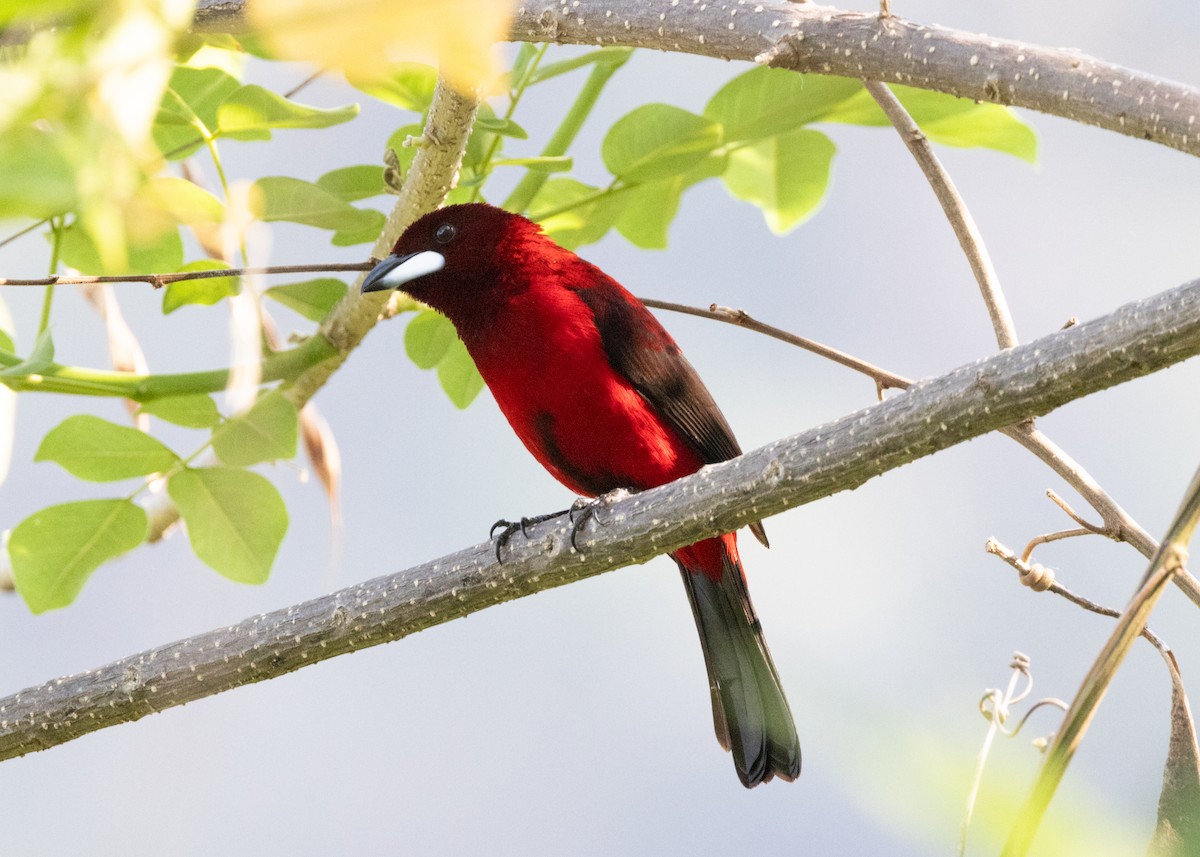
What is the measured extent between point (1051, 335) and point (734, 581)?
1400 millimetres

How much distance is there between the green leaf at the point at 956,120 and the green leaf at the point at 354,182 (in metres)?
0.81

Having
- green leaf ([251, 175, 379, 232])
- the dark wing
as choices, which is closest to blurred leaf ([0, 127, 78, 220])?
green leaf ([251, 175, 379, 232])

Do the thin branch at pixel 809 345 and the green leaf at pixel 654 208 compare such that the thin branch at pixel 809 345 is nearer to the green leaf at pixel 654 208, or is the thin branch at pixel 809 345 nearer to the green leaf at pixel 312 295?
the green leaf at pixel 654 208

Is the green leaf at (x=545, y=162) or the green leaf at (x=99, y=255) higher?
the green leaf at (x=99, y=255)

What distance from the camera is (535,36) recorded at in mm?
1517

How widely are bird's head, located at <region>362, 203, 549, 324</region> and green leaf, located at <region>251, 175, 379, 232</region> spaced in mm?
200

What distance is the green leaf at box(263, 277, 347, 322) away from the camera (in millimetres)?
2248

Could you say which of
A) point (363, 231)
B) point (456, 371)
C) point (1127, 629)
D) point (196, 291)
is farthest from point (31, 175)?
point (456, 371)

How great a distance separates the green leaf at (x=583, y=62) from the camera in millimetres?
1915

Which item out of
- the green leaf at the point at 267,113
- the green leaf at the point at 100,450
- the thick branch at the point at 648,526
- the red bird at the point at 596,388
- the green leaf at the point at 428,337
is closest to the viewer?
the thick branch at the point at 648,526

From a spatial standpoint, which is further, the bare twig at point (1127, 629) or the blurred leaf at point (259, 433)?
the blurred leaf at point (259, 433)

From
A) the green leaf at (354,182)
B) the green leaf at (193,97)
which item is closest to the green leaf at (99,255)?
the green leaf at (193,97)

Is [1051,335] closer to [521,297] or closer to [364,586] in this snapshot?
[364,586]

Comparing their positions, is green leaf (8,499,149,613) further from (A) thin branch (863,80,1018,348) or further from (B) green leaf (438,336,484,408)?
(A) thin branch (863,80,1018,348)
